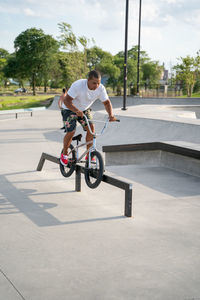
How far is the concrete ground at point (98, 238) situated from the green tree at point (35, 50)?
213 ft

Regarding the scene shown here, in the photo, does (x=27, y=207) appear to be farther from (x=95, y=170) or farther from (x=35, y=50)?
(x=35, y=50)

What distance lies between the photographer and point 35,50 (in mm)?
69125

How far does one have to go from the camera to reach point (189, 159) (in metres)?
7.73

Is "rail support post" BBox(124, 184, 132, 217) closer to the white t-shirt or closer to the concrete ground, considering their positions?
the concrete ground

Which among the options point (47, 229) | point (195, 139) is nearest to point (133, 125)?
point (195, 139)

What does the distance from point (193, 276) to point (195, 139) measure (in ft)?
29.1

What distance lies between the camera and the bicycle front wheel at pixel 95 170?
17.5 ft

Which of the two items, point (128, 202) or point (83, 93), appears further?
point (83, 93)

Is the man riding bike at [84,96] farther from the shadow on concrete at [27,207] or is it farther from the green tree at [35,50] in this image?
the green tree at [35,50]

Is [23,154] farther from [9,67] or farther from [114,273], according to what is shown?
[9,67]

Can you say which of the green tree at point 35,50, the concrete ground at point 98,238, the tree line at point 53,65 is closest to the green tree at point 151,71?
the tree line at point 53,65

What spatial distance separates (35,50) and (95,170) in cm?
6838

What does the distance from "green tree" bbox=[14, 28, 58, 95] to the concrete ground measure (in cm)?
6503

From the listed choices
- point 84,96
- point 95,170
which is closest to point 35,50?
point 84,96
